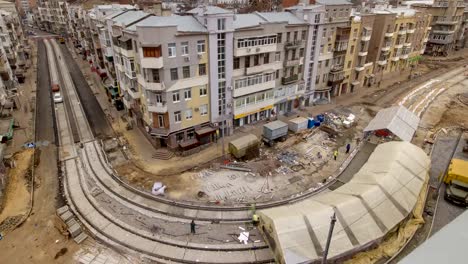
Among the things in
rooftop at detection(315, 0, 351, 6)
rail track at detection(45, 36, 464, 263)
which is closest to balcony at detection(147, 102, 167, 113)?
rail track at detection(45, 36, 464, 263)

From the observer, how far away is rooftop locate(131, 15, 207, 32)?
34487 millimetres

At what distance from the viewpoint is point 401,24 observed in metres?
65.8

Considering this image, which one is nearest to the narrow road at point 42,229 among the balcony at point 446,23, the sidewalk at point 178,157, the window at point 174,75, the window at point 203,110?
the sidewalk at point 178,157

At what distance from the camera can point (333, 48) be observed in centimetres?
5381

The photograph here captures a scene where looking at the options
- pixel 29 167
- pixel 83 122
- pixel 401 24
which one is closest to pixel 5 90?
pixel 83 122

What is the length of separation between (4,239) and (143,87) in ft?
74.5

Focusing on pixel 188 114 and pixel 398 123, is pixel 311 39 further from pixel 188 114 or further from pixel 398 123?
pixel 188 114

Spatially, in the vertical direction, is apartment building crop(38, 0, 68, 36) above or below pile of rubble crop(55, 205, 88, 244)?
above

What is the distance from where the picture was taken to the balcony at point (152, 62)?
3360 cm

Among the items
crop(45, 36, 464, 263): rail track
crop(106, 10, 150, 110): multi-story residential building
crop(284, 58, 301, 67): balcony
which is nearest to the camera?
crop(45, 36, 464, 263): rail track

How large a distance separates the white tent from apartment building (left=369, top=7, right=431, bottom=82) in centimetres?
4290

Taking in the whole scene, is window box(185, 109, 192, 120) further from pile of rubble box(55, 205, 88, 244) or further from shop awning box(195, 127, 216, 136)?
pile of rubble box(55, 205, 88, 244)

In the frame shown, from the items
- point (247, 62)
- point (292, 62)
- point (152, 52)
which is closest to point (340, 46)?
Answer: point (292, 62)

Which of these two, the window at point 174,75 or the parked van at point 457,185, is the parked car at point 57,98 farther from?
the parked van at point 457,185
